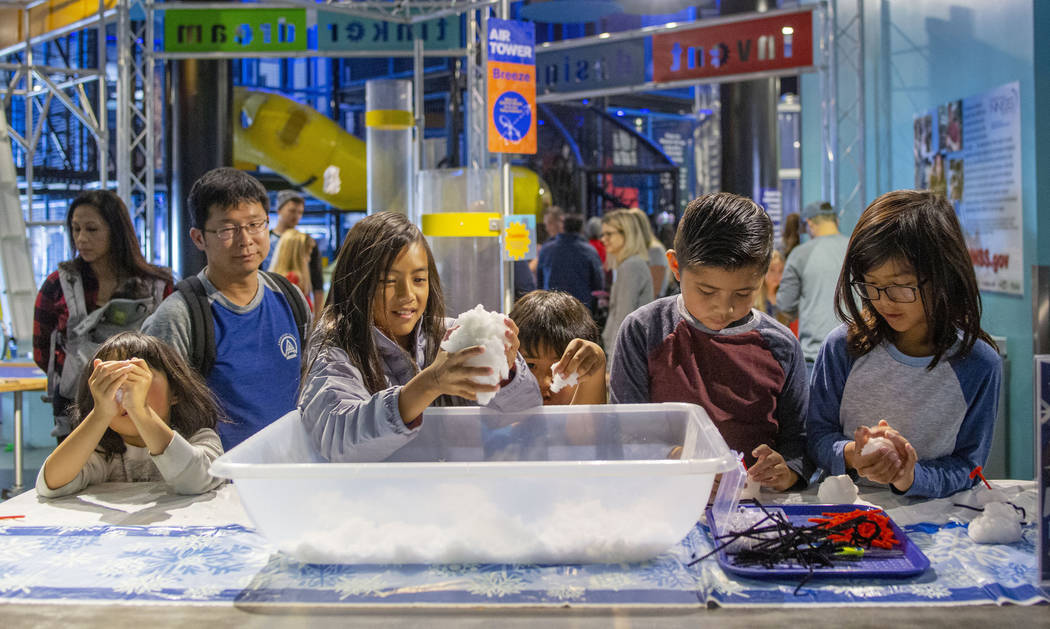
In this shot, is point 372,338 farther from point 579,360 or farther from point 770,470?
point 770,470

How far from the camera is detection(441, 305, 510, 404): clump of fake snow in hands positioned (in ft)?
4.27

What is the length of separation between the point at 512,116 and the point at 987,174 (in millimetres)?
2450

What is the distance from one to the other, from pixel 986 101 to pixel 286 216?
4237 mm

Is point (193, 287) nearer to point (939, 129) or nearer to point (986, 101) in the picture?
point (986, 101)

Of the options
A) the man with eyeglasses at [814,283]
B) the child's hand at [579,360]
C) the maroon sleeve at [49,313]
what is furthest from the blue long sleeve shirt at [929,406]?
the man with eyeglasses at [814,283]

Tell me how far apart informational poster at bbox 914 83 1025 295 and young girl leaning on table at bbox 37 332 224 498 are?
3.96m

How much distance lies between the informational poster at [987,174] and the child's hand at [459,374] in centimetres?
400

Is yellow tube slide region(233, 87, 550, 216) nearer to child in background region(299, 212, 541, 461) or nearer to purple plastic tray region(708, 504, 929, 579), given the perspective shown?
child in background region(299, 212, 541, 461)

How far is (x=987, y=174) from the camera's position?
4867 mm

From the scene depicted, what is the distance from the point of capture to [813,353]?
17.2 feet

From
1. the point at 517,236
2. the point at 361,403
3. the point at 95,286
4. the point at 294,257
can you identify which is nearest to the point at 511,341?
the point at 361,403

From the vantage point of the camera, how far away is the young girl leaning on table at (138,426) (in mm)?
1693

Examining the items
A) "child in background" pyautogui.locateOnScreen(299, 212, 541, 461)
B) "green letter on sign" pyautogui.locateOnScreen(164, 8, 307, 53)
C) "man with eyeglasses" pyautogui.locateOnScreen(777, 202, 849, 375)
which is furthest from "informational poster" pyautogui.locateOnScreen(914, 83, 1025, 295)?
"green letter on sign" pyautogui.locateOnScreen(164, 8, 307, 53)

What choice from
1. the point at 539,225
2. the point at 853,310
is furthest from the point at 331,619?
the point at 539,225
